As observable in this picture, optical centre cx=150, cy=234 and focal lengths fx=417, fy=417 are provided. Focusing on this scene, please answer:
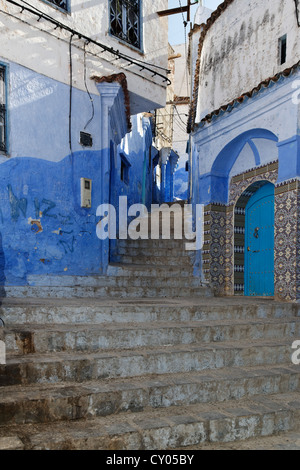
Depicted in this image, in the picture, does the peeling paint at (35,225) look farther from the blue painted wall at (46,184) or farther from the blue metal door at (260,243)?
the blue metal door at (260,243)

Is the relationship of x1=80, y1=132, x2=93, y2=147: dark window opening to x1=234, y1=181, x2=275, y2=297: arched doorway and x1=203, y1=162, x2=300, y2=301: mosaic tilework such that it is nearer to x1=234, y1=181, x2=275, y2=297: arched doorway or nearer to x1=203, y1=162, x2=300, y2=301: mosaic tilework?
x1=203, y1=162, x2=300, y2=301: mosaic tilework

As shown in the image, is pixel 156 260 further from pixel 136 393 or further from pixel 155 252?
pixel 136 393

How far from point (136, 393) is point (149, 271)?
4.70 m

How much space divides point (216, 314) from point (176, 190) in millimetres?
19702

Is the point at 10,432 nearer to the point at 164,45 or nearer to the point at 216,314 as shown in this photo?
the point at 216,314

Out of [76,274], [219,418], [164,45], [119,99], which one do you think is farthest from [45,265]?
[164,45]

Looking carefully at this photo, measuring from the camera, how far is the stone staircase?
3.21 metres

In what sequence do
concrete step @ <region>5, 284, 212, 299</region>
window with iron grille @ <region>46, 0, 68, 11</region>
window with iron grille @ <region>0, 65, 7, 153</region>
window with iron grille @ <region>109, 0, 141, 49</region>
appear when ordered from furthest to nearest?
1. window with iron grille @ <region>109, 0, 141, 49</region>
2. window with iron grille @ <region>46, 0, 68, 11</region>
3. window with iron grille @ <region>0, 65, 7, 153</region>
4. concrete step @ <region>5, 284, 212, 299</region>

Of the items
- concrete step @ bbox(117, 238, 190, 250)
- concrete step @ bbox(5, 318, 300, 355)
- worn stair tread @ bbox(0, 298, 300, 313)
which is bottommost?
concrete step @ bbox(5, 318, 300, 355)

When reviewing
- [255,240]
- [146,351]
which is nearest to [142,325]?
[146,351]

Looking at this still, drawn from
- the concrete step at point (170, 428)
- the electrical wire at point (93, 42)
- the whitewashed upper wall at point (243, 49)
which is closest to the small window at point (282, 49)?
the whitewashed upper wall at point (243, 49)

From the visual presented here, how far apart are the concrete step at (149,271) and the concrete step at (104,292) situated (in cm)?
48

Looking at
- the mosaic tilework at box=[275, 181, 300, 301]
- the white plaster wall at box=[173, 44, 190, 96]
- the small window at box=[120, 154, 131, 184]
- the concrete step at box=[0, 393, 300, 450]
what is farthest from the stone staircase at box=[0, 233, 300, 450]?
the white plaster wall at box=[173, 44, 190, 96]

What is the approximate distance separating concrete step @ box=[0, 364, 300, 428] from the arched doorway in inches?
158
